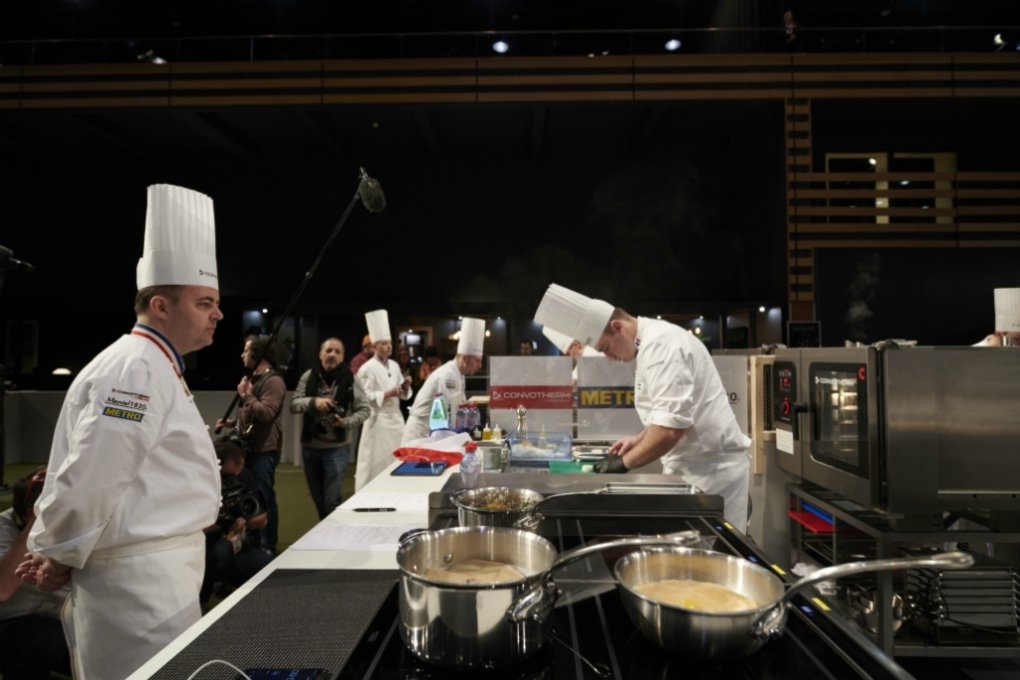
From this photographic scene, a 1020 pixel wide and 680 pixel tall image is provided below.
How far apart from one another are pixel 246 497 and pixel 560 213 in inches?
246

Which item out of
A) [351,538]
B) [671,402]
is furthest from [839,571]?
[671,402]

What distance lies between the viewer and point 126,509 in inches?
47.2

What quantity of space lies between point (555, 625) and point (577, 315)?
5.90 ft

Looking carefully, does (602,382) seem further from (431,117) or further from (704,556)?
(431,117)

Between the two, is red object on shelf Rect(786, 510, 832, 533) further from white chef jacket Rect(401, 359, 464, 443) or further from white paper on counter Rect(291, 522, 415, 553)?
white paper on counter Rect(291, 522, 415, 553)

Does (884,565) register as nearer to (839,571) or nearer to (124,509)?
(839,571)

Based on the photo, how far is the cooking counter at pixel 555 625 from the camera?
0.66 meters

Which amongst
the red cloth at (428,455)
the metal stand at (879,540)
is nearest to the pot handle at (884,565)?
the metal stand at (879,540)

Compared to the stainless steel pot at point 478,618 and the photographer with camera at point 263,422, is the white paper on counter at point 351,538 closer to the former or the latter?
the stainless steel pot at point 478,618

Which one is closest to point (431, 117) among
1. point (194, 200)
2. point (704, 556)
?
point (194, 200)

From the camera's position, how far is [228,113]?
257 inches

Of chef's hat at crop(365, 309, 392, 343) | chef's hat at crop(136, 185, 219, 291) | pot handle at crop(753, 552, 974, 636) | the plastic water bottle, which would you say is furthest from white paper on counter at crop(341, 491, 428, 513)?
chef's hat at crop(365, 309, 392, 343)

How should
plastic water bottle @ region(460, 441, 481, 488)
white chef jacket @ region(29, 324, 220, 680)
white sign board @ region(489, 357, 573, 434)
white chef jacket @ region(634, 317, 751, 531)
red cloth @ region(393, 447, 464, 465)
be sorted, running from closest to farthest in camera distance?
white chef jacket @ region(29, 324, 220, 680)
plastic water bottle @ region(460, 441, 481, 488)
white chef jacket @ region(634, 317, 751, 531)
red cloth @ region(393, 447, 464, 465)
white sign board @ region(489, 357, 573, 434)

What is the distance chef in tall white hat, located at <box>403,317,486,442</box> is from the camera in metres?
3.81
